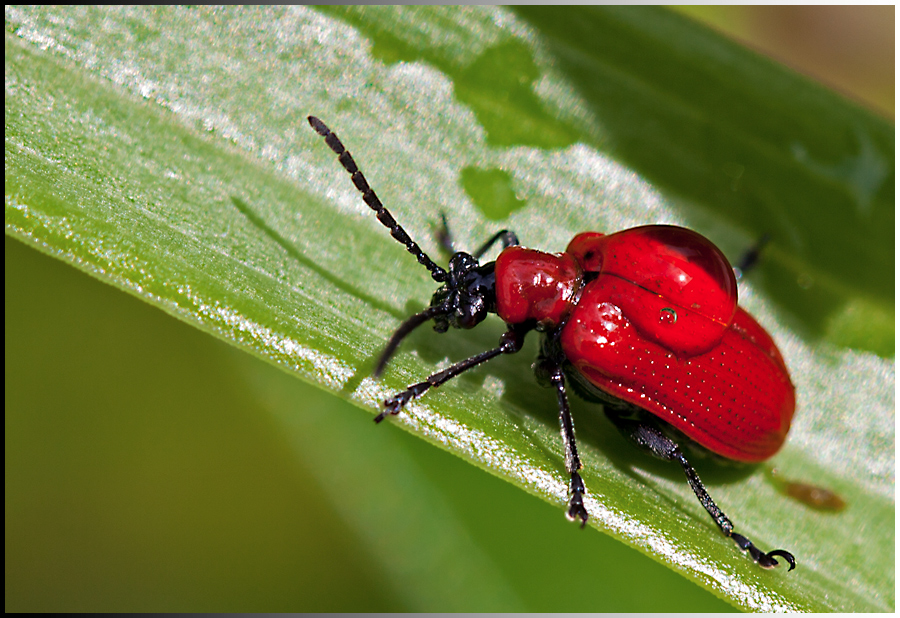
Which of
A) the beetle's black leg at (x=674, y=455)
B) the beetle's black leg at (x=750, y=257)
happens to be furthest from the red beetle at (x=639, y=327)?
the beetle's black leg at (x=750, y=257)

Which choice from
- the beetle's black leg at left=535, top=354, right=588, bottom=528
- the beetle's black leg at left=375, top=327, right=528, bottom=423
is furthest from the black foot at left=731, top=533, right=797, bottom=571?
the beetle's black leg at left=375, top=327, right=528, bottom=423

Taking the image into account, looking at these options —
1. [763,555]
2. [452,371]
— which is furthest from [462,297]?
[763,555]

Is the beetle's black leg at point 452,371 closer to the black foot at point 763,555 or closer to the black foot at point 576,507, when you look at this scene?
the black foot at point 576,507

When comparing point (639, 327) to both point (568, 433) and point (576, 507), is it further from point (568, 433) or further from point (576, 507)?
point (576, 507)

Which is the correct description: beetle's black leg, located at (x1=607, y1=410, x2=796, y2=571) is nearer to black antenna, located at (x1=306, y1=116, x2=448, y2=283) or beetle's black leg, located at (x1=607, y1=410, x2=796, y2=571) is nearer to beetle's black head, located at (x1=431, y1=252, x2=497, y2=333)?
beetle's black head, located at (x1=431, y1=252, x2=497, y2=333)

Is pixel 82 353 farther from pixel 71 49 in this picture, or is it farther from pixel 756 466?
pixel 756 466
